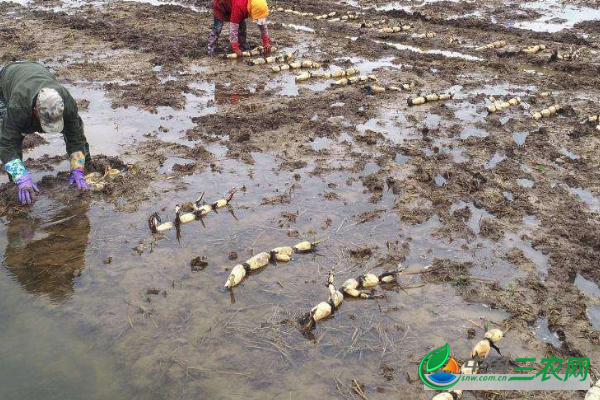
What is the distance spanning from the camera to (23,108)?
4.88 meters

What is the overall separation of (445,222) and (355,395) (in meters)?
2.55

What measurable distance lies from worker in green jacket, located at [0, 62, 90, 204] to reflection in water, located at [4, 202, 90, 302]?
0.33 m

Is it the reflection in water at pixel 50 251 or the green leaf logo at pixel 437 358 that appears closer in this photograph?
the green leaf logo at pixel 437 358

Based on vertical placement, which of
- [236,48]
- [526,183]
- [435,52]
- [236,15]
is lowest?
[526,183]

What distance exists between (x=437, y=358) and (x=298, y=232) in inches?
80.5

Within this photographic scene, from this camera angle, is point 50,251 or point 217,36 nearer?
point 50,251

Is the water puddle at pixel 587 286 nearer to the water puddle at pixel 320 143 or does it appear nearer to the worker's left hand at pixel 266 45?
the water puddle at pixel 320 143

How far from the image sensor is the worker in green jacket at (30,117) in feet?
16.0

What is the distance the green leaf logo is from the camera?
3.76 meters

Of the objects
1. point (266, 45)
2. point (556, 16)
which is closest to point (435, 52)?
point (266, 45)

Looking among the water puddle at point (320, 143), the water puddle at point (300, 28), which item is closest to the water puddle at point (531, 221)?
the water puddle at point (320, 143)

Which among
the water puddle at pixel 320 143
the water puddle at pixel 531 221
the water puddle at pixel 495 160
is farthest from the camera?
the water puddle at pixel 320 143

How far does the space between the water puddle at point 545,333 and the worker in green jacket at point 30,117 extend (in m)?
4.94

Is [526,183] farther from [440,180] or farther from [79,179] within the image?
[79,179]
